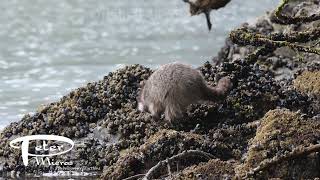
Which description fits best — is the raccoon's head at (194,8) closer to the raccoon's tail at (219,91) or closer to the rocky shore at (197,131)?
the rocky shore at (197,131)

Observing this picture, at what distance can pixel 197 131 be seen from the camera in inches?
287

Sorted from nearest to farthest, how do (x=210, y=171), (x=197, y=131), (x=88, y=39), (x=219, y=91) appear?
(x=210, y=171) → (x=197, y=131) → (x=219, y=91) → (x=88, y=39)

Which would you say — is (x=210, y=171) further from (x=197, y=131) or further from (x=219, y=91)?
(x=219, y=91)

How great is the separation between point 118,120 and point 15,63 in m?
10.3

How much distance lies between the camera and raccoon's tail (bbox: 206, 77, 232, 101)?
7695 millimetres

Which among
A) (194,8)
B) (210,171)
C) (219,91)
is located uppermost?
(194,8)

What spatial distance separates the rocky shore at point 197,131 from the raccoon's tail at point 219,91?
7cm

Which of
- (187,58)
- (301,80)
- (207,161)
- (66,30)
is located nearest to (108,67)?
(187,58)

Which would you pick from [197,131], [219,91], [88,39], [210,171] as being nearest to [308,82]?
[219,91]

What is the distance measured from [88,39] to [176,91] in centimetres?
1257

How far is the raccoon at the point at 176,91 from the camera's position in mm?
7605
